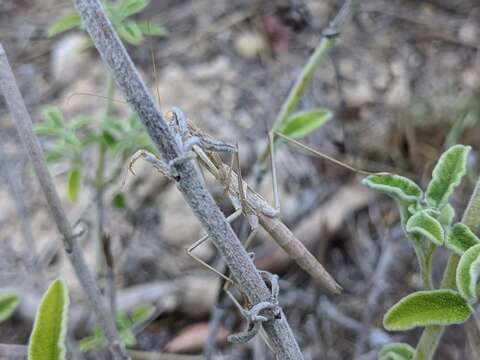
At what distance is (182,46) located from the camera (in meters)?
2.88

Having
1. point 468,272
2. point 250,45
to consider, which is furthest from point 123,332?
point 250,45

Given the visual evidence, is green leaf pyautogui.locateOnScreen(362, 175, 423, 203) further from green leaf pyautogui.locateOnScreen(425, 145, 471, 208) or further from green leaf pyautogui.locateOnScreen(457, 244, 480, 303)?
green leaf pyautogui.locateOnScreen(457, 244, 480, 303)

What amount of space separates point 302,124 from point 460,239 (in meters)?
0.60

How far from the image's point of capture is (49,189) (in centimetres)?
95

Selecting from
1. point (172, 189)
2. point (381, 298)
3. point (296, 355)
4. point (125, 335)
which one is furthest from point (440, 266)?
point (296, 355)

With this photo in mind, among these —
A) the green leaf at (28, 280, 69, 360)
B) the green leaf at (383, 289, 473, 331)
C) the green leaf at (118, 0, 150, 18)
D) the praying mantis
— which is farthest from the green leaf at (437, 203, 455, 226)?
the green leaf at (118, 0, 150, 18)

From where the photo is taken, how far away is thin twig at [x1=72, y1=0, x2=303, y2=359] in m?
0.65

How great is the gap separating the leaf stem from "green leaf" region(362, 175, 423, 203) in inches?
3.3

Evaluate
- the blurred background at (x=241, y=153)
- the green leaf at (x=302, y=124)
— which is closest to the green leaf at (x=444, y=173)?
the green leaf at (x=302, y=124)

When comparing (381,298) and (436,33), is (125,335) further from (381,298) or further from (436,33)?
(436,33)

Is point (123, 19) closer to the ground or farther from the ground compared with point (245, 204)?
farther from the ground

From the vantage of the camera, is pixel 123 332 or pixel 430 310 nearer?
pixel 430 310

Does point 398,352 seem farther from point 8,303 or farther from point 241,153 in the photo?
point 241,153

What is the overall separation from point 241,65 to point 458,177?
1.99 metres
